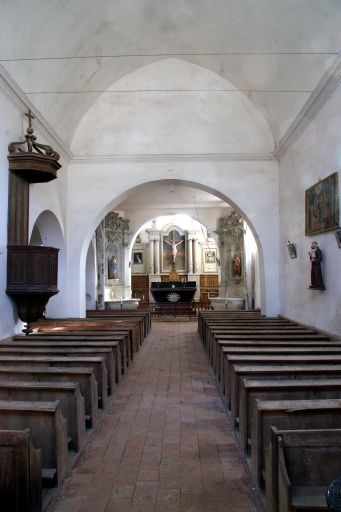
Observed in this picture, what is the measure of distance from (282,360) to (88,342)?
2.45 metres

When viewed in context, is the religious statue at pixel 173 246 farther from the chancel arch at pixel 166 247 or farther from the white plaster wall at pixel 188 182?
the white plaster wall at pixel 188 182

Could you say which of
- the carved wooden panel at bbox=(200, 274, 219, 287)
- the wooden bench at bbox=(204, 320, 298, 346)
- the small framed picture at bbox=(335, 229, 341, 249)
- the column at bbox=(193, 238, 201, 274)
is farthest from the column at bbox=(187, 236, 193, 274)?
the small framed picture at bbox=(335, 229, 341, 249)

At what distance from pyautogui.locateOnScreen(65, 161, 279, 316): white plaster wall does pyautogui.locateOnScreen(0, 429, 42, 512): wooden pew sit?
7591 millimetres

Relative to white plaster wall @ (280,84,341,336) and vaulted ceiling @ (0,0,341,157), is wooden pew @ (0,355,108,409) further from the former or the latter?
vaulted ceiling @ (0,0,341,157)

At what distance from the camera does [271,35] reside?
7.05 meters

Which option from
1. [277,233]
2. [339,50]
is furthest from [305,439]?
[277,233]

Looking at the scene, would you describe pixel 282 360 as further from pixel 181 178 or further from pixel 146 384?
pixel 181 178

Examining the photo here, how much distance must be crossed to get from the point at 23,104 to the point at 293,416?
6321 millimetres

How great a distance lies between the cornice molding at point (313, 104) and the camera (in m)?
5.88

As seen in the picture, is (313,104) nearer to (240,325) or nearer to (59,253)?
(240,325)

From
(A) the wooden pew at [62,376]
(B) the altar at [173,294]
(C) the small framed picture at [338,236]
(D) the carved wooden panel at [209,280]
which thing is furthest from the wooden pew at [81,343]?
(D) the carved wooden panel at [209,280]

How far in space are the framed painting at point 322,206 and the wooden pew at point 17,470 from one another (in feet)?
16.4

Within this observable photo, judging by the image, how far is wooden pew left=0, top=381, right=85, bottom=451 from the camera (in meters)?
3.15

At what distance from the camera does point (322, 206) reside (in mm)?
6449
